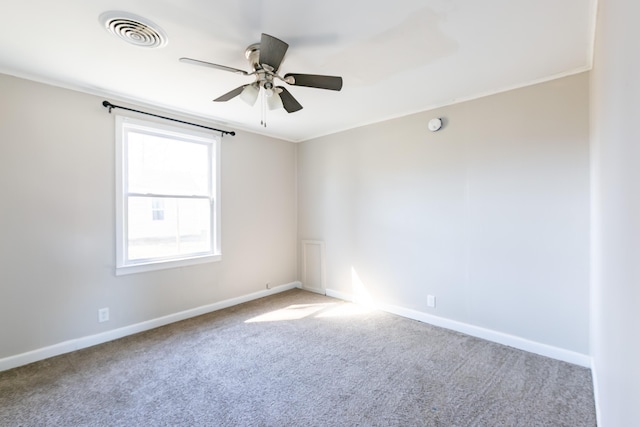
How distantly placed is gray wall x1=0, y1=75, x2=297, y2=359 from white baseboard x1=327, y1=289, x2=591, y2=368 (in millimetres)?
2666

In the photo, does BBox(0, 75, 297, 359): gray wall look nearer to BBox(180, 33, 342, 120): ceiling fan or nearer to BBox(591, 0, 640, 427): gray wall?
BBox(180, 33, 342, 120): ceiling fan

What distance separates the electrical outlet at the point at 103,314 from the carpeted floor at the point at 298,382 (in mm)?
263

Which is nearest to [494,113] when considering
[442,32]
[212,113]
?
[442,32]

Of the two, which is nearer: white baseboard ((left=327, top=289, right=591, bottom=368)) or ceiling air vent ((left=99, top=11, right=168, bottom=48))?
ceiling air vent ((left=99, top=11, right=168, bottom=48))

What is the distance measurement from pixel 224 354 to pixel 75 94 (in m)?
2.87

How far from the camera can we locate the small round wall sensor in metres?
3.22

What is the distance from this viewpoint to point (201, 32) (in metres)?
1.93

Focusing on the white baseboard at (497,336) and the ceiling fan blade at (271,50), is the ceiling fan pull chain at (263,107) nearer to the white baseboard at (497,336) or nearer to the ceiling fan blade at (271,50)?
the ceiling fan blade at (271,50)

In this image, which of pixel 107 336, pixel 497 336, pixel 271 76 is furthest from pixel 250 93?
pixel 497 336

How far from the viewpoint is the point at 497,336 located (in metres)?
2.88

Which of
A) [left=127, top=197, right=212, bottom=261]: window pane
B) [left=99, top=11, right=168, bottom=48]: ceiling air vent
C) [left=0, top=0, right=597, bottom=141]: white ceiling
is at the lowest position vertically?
[left=127, top=197, right=212, bottom=261]: window pane

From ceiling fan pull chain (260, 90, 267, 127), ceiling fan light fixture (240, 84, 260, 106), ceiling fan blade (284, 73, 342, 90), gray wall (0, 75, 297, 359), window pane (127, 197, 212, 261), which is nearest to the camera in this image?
ceiling fan blade (284, 73, 342, 90)

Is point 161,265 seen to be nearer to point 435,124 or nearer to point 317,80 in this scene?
point 317,80

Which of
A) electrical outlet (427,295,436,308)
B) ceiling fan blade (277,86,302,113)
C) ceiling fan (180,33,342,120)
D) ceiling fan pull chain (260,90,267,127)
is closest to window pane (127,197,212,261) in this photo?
ceiling fan pull chain (260,90,267,127)
